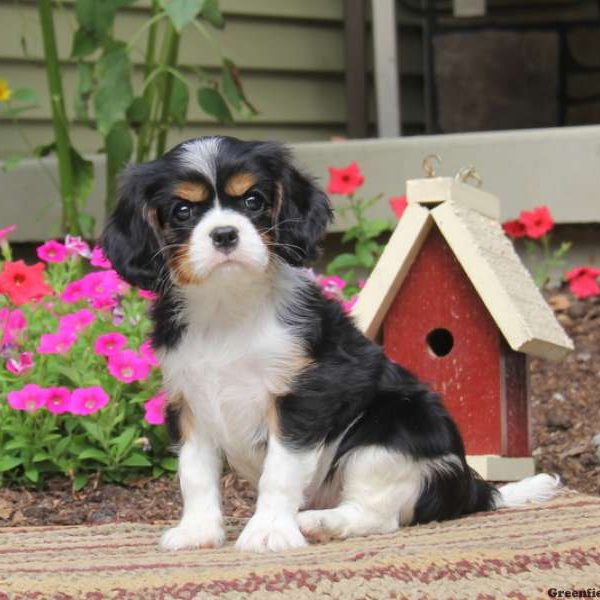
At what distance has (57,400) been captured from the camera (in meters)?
4.55

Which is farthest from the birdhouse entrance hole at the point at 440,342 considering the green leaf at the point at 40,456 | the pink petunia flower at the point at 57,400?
the green leaf at the point at 40,456

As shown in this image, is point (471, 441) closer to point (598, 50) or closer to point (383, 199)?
point (383, 199)

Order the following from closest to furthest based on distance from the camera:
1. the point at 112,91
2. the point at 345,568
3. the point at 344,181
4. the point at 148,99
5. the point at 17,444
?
the point at 345,568 → the point at 17,444 → the point at 112,91 → the point at 344,181 → the point at 148,99

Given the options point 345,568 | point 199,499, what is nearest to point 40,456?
point 199,499

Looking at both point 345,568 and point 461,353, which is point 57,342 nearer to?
point 461,353

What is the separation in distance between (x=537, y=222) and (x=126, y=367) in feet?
7.98

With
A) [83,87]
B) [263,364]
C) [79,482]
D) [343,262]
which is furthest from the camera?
[343,262]

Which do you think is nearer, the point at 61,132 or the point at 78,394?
the point at 78,394

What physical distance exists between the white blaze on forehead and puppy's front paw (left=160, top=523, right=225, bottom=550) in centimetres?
89

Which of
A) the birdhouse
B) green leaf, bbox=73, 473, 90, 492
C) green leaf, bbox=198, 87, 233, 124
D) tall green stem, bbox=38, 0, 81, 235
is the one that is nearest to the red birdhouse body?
the birdhouse

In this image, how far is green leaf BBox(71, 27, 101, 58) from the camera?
19.7 ft

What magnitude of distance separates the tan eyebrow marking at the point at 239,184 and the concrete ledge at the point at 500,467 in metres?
1.80

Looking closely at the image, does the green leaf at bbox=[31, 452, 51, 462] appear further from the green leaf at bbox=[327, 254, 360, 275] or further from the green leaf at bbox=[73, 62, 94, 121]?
the green leaf at bbox=[327, 254, 360, 275]

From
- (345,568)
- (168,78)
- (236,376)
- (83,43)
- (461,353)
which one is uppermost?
(83,43)
